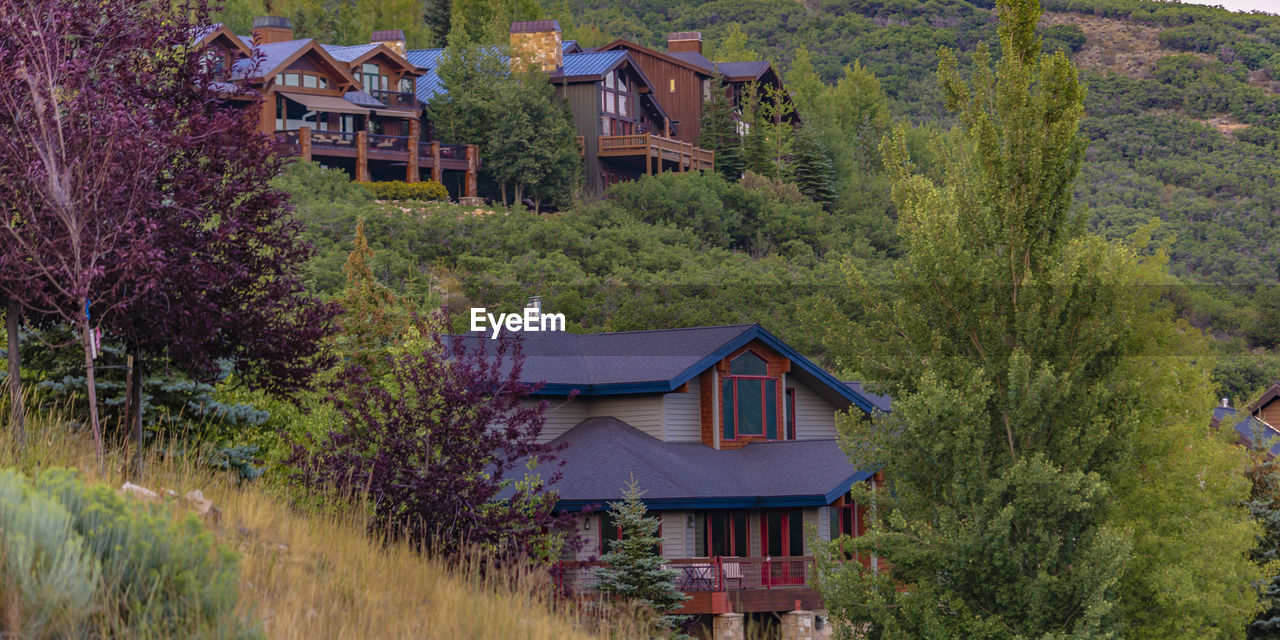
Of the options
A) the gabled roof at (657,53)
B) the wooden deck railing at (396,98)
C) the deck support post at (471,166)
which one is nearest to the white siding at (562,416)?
the deck support post at (471,166)

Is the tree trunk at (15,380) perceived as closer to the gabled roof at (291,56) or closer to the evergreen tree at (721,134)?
the gabled roof at (291,56)

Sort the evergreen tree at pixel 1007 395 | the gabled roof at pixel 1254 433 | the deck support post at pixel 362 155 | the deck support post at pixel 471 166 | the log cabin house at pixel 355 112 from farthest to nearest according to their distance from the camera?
the deck support post at pixel 471 166, the deck support post at pixel 362 155, the log cabin house at pixel 355 112, the gabled roof at pixel 1254 433, the evergreen tree at pixel 1007 395

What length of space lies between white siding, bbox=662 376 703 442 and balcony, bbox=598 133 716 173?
39.5 metres

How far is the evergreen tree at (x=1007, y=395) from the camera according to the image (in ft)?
58.6

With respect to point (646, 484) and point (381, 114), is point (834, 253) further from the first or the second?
point (646, 484)

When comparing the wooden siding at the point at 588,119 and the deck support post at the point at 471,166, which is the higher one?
the wooden siding at the point at 588,119

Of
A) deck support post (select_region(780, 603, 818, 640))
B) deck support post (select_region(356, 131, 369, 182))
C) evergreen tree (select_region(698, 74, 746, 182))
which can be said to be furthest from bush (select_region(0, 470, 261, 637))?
evergreen tree (select_region(698, 74, 746, 182))

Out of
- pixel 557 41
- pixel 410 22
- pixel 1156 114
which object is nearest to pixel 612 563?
pixel 557 41

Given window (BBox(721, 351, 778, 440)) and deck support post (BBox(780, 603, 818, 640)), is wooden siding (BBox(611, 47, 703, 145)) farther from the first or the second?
deck support post (BBox(780, 603, 818, 640))

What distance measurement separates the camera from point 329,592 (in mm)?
10352

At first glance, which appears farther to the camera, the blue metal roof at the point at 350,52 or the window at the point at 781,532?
the blue metal roof at the point at 350,52

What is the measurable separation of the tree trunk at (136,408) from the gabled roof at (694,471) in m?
14.2

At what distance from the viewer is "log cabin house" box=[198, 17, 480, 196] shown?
203 ft

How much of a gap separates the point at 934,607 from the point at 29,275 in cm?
1211
